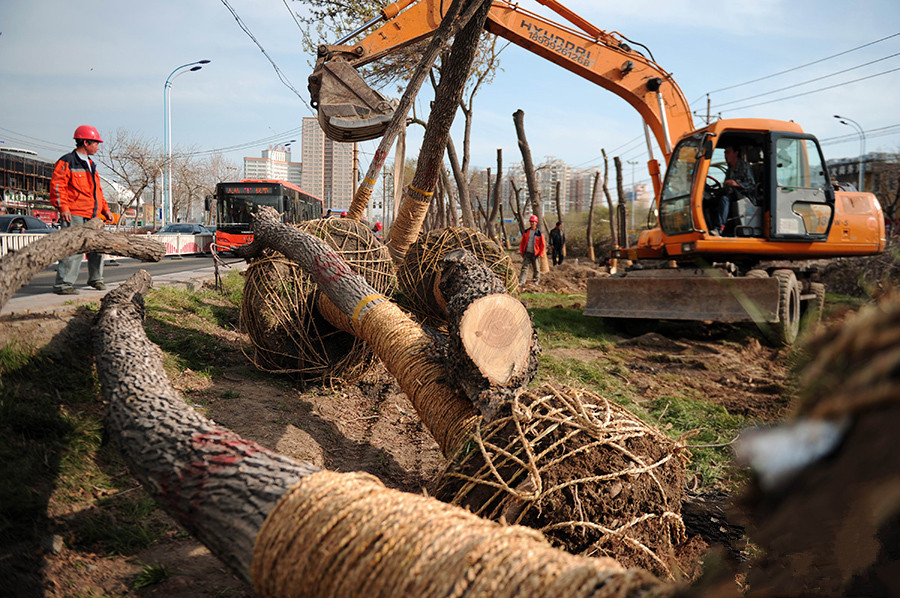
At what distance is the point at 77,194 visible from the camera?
20.6ft

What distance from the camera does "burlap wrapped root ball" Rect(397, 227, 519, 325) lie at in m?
6.36

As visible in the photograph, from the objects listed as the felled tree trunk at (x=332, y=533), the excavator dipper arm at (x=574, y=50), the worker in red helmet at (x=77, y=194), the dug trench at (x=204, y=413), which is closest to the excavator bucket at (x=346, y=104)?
the excavator dipper arm at (x=574, y=50)

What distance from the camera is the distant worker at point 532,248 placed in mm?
12953

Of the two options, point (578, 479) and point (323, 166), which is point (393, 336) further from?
point (323, 166)

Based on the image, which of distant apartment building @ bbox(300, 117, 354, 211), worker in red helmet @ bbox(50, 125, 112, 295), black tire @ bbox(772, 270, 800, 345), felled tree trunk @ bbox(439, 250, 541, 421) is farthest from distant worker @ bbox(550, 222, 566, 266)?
distant apartment building @ bbox(300, 117, 354, 211)

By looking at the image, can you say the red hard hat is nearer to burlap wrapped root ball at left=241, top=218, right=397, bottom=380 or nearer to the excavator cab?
burlap wrapped root ball at left=241, top=218, right=397, bottom=380

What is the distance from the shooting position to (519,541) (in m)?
1.23

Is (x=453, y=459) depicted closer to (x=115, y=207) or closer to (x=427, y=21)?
(x=427, y=21)

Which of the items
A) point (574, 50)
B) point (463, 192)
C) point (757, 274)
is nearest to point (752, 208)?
point (757, 274)

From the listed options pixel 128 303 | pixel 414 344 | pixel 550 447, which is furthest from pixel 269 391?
pixel 550 447

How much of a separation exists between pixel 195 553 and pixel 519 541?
5.99 feet

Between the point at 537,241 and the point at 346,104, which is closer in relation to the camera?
the point at 346,104

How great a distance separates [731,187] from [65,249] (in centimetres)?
813

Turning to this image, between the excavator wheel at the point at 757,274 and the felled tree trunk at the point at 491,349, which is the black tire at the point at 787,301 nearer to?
the excavator wheel at the point at 757,274
